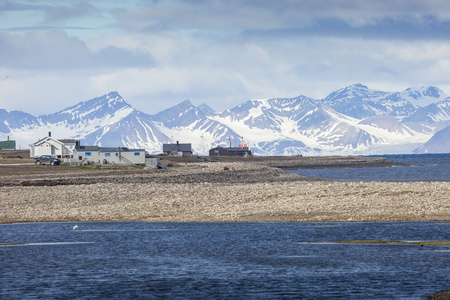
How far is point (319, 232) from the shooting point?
34.3m

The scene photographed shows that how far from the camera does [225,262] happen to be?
2602cm

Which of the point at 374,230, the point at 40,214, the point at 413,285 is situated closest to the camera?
the point at 413,285

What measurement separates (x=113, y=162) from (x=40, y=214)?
71772mm

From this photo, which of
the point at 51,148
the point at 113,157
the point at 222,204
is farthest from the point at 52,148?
the point at 222,204

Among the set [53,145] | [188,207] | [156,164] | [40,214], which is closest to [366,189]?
[188,207]

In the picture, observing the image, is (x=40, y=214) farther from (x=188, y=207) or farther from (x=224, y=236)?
(x=224, y=236)

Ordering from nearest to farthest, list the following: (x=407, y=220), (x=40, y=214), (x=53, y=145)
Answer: (x=407, y=220) → (x=40, y=214) → (x=53, y=145)

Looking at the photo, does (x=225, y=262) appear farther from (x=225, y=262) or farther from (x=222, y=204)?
(x=222, y=204)

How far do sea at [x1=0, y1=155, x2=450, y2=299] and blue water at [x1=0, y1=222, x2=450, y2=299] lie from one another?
0.12 feet

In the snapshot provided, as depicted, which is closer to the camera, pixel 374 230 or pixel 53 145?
pixel 374 230

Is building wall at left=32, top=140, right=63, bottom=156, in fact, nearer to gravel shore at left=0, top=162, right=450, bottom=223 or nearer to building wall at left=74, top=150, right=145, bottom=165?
building wall at left=74, top=150, right=145, bottom=165

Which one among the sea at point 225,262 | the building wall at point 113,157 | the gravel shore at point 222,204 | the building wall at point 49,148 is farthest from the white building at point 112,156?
the sea at point 225,262

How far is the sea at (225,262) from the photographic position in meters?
20.8

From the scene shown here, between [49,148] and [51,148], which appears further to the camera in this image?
[51,148]
